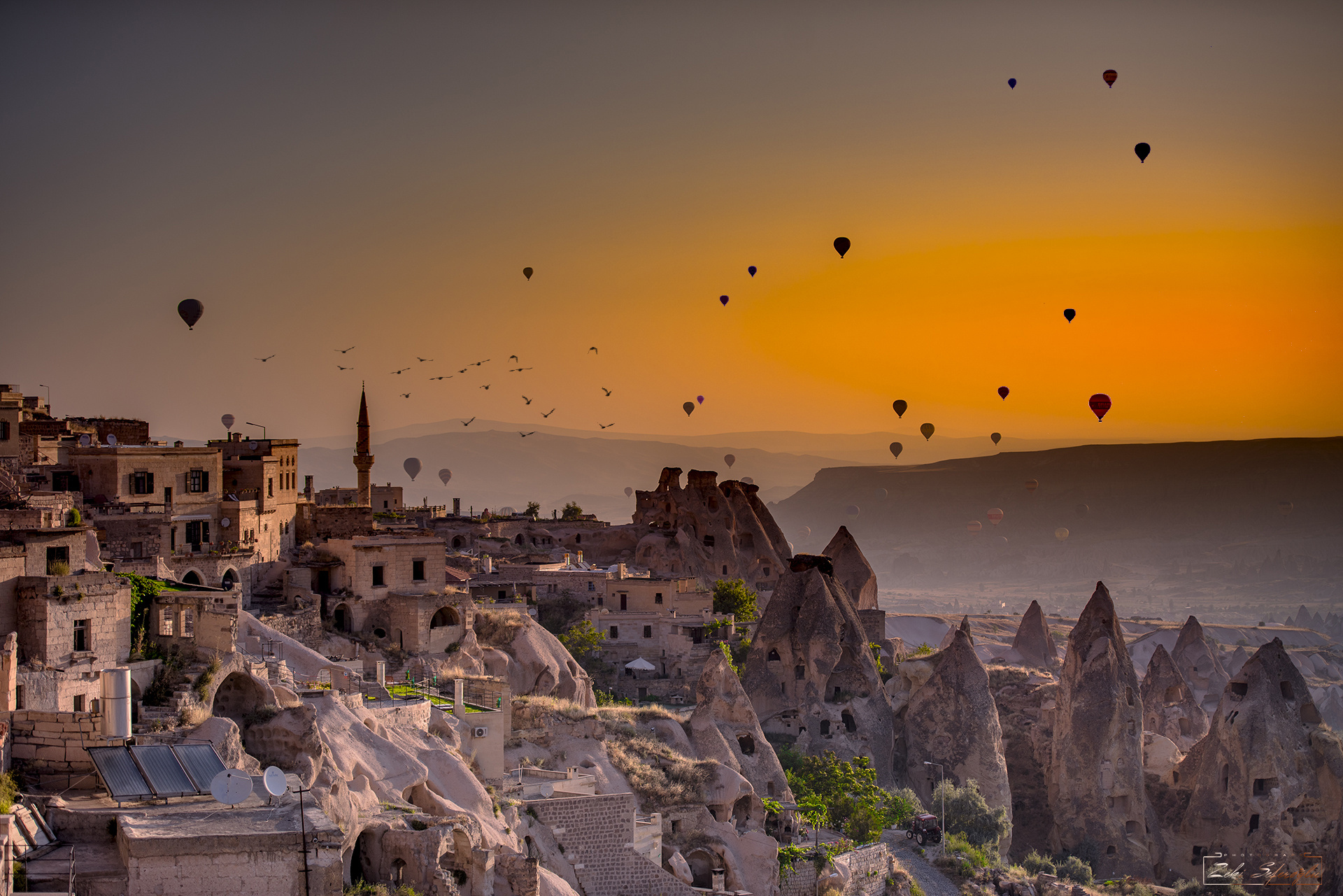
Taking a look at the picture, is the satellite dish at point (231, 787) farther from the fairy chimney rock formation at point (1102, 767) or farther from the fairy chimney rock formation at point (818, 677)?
the fairy chimney rock formation at point (1102, 767)

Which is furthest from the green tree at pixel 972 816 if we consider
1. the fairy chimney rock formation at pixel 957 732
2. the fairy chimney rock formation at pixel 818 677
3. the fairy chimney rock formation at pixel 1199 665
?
the fairy chimney rock formation at pixel 1199 665

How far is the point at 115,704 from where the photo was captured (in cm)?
2414

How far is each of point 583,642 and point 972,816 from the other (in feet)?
44.8

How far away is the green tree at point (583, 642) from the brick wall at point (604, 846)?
57.7 ft

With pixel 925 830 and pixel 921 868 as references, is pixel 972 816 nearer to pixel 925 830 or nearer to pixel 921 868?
pixel 925 830

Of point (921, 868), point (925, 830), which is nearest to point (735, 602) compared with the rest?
point (925, 830)

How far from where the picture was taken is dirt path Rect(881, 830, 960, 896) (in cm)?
4119

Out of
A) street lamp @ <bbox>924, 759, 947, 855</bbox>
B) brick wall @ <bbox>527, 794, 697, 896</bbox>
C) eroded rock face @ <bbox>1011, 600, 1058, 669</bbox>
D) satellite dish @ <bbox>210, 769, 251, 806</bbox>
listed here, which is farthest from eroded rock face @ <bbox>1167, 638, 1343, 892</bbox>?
satellite dish @ <bbox>210, 769, 251, 806</bbox>

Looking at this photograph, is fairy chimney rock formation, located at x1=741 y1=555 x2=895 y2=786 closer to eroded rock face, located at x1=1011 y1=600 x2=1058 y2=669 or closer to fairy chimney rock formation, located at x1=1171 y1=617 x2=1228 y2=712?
eroded rock face, located at x1=1011 y1=600 x2=1058 y2=669

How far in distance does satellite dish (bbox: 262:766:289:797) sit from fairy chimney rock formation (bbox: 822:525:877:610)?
45.9 meters

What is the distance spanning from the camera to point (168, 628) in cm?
3078

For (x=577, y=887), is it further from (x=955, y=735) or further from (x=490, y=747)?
(x=955, y=735)

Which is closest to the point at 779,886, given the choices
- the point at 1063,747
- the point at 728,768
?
the point at 728,768

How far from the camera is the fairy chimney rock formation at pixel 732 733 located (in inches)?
1622
